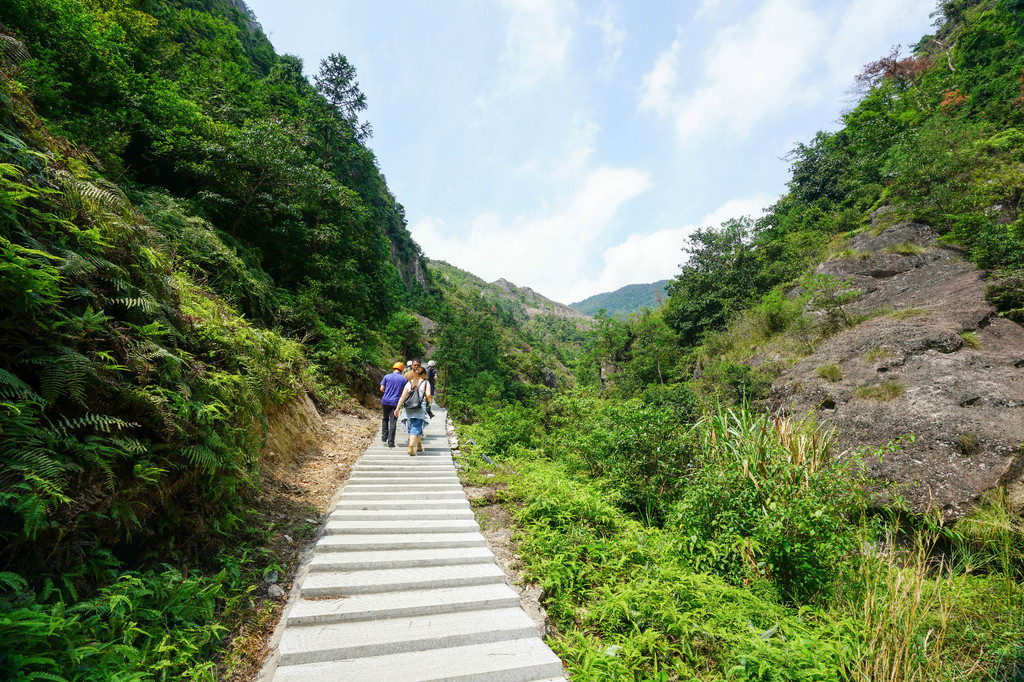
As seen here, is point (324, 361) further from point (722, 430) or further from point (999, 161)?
point (999, 161)

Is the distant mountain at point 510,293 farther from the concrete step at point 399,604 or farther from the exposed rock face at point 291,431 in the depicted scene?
the concrete step at point 399,604

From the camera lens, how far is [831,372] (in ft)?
30.3

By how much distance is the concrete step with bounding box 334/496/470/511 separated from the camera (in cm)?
417

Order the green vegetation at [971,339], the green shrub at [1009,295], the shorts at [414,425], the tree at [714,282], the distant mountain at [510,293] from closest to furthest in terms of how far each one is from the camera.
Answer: the shorts at [414,425] < the green vegetation at [971,339] < the green shrub at [1009,295] < the tree at [714,282] < the distant mountain at [510,293]

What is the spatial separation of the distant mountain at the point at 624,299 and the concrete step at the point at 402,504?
13656 cm

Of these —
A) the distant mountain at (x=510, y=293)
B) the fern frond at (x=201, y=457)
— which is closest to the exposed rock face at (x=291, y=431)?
the fern frond at (x=201, y=457)

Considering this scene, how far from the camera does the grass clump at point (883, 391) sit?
7613mm

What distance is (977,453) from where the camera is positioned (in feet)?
19.6

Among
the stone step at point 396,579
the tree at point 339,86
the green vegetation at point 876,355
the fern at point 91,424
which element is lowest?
the stone step at point 396,579

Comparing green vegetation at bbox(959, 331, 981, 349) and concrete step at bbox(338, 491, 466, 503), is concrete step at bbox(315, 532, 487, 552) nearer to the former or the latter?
concrete step at bbox(338, 491, 466, 503)

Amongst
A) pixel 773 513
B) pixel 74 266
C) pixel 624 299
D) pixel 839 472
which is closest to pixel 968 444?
pixel 839 472

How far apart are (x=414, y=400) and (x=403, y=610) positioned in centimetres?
386

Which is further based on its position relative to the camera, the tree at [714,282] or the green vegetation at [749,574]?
the tree at [714,282]

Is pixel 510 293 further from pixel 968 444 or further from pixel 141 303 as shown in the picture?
pixel 141 303
